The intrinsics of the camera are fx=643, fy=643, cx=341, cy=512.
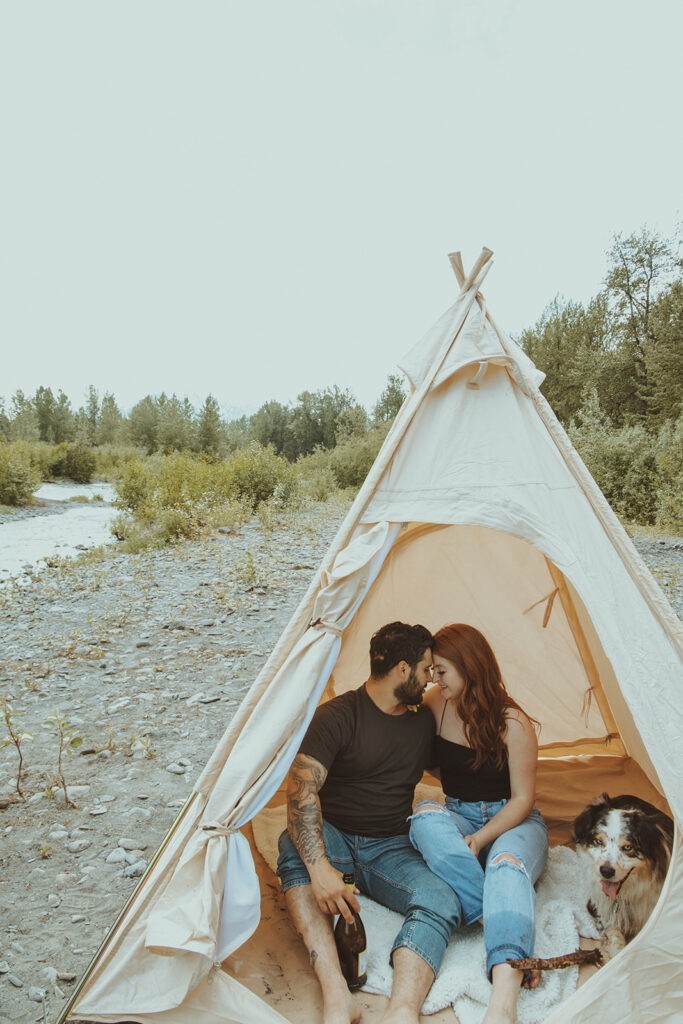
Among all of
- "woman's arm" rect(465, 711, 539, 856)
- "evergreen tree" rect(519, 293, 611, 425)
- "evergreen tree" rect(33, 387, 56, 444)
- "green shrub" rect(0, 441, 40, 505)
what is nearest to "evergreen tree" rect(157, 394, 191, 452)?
"evergreen tree" rect(33, 387, 56, 444)

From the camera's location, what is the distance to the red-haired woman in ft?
7.13

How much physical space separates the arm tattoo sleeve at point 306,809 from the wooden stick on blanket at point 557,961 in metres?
0.70

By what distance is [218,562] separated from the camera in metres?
9.46

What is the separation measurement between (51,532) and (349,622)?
13.0 m

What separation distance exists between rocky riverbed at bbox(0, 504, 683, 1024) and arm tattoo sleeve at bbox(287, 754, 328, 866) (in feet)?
3.26

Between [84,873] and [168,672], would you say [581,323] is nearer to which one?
[168,672]

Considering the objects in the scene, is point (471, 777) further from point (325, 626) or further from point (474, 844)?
point (325, 626)

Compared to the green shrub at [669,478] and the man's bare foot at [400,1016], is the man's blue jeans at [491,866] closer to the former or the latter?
the man's bare foot at [400,1016]

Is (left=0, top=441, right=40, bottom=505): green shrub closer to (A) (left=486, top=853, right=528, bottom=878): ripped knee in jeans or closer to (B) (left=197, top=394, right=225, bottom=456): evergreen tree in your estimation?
(B) (left=197, top=394, right=225, bottom=456): evergreen tree

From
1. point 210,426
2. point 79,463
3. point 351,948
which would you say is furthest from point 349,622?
point 210,426

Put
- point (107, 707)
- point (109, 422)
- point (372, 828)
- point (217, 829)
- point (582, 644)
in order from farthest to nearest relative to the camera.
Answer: point (109, 422), point (107, 707), point (582, 644), point (372, 828), point (217, 829)

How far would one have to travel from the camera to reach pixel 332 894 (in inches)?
84.2

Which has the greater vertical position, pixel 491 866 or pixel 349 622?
pixel 349 622

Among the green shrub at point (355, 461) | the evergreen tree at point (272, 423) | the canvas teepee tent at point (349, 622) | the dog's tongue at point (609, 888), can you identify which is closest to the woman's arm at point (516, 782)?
the dog's tongue at point (609, 888)
